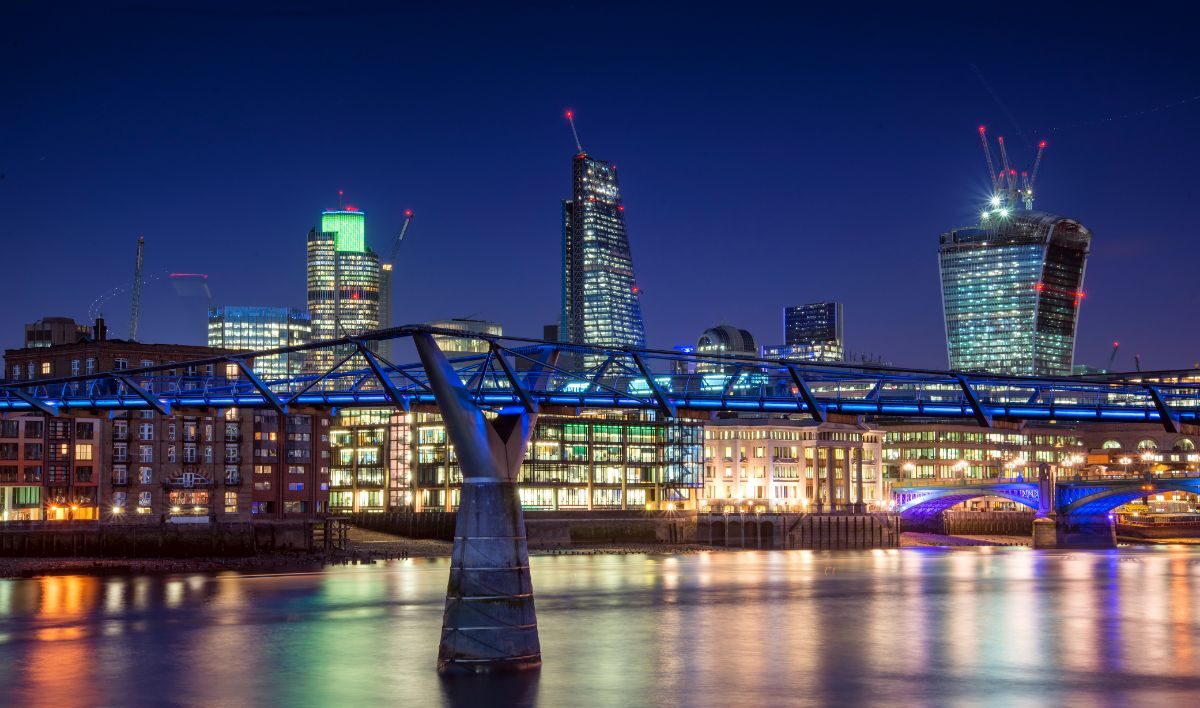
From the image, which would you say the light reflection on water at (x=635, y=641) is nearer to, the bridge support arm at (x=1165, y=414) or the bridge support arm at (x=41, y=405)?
the bridge support arm at (x=1165, y=414)

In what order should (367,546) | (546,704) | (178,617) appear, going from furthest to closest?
(367,546), (178,617), (546,704)

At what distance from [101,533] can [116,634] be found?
6145 cm

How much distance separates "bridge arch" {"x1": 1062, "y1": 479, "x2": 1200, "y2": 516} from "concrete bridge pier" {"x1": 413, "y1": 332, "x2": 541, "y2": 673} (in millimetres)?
137364

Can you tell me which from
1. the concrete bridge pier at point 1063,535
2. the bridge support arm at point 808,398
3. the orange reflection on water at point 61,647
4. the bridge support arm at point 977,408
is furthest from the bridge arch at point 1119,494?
the orange reflection on water at point 61,647

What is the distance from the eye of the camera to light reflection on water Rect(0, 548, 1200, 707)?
5962cm

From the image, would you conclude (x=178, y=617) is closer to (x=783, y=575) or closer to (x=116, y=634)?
(x=116, y=634)

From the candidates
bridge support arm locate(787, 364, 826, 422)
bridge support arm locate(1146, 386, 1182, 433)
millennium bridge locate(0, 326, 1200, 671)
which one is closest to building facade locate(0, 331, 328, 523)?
millennium bridge locate(0, 326, 1200, 671)

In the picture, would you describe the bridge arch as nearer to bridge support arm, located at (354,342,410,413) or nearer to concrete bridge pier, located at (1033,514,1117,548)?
concrete bridge pier, located at (1033,514,1117,548)

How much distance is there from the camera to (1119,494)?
615 ft

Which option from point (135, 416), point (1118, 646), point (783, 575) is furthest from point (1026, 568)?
point (135, 416)

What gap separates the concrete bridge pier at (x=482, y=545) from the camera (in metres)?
56.3

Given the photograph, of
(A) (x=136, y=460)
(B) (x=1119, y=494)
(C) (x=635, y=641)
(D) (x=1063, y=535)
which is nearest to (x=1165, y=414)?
(C) (x=635, y=641)

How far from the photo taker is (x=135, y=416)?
150625mm

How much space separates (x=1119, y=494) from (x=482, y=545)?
5915 inches
